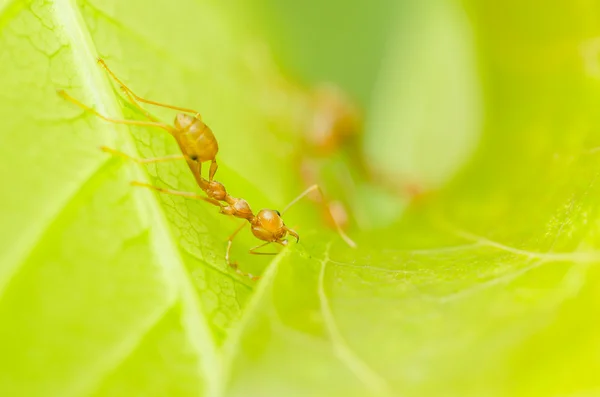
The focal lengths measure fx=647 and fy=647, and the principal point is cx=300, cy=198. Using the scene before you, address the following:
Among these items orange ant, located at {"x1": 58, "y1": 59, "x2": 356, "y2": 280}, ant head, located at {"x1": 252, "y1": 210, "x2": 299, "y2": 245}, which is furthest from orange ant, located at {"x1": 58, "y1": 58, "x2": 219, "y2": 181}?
ant head, located at {"x1": 252, "y1": 210, "x2": 299, "y2": 245}

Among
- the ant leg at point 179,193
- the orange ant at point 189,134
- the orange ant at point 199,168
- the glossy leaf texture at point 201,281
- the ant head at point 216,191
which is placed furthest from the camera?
the ant head at point 216,191

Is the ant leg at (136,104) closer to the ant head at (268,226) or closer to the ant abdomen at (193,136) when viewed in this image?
the ant abdomen at (193,136)

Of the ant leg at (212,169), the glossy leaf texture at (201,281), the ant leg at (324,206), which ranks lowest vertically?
the glossy leaf texture at (201,281)

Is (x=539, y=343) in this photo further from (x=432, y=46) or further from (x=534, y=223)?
(x=432, y=46)

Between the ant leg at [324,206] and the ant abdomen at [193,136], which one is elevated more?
the ant leg at [324,206]

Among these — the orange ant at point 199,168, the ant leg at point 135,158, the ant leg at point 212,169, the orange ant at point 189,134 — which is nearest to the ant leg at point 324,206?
the orange ant at point 199,168

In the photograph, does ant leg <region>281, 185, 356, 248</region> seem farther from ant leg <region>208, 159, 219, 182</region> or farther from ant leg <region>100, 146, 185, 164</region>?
ant leg <region>100, 146, 185, 164</region>

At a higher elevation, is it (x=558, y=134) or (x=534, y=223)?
(x=558, y=134)

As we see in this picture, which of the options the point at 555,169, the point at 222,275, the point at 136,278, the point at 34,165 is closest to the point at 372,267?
the point at 222,275
